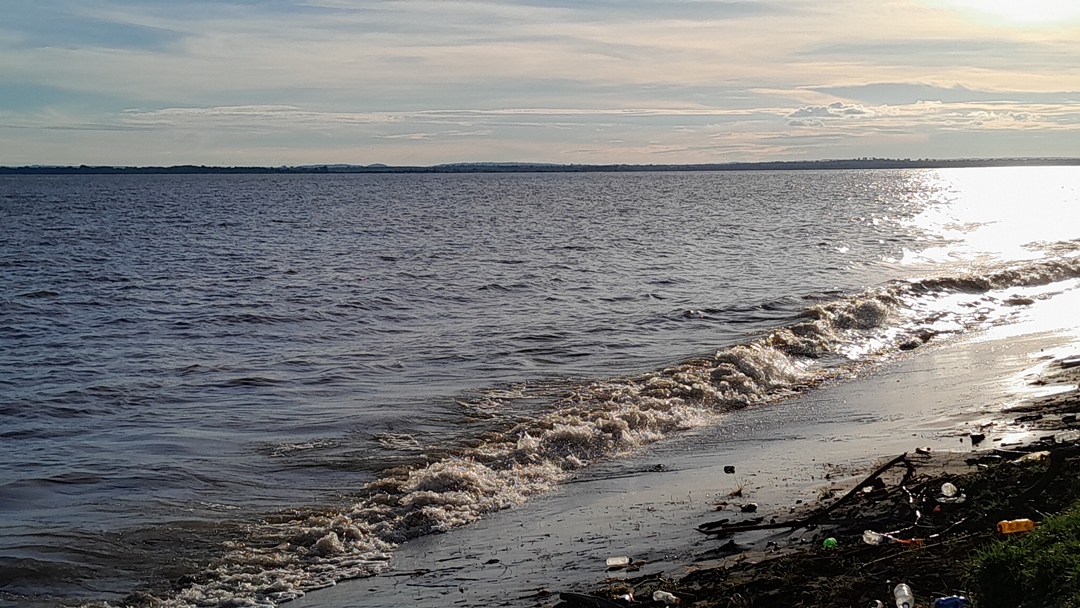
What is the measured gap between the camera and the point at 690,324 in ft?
56.6

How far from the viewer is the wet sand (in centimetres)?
585

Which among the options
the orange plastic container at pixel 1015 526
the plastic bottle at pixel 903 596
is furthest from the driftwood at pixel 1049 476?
the plastic bottle at pixel 903 596

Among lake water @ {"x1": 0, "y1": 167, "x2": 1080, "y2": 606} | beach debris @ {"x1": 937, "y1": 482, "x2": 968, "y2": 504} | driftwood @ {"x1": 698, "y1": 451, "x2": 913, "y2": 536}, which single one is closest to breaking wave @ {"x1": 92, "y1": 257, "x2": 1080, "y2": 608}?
lake water @ {"x1": 0, "y1": 167, "x2": 1080, "y2": 606}

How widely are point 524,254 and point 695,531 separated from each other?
25.6m

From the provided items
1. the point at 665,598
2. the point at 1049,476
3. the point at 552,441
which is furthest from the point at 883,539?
the point at 552,441

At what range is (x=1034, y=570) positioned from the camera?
3.85m

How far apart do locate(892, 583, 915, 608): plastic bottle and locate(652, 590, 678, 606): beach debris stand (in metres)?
1.10

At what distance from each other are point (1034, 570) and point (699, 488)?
12.7 ft

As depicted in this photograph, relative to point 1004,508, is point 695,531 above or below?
below

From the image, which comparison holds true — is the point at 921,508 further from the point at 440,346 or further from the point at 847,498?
the point at 440,346

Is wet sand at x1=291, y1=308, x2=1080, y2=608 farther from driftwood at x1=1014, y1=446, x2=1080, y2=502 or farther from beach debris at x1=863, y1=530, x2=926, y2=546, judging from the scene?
driftwood at x1=1014, y1=446, x2=1080, y2=502

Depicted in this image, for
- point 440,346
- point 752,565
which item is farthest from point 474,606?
point 440,346

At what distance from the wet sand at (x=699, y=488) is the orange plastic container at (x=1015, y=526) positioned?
1.22m

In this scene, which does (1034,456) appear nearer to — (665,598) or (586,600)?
(665,598)
